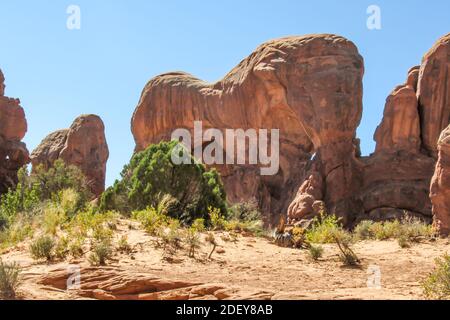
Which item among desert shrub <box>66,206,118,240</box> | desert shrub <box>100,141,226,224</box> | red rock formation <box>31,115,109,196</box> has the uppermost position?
red rock formation <box>31,115,109,196</box>

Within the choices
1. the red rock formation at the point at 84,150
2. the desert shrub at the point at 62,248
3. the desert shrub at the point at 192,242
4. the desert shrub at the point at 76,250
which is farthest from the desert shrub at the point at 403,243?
the red rock formation at the point at 84,150

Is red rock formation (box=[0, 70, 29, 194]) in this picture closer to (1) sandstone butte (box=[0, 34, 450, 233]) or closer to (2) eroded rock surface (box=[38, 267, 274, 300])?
(1) sandstone butte (box=[0, 34, 450, 233])

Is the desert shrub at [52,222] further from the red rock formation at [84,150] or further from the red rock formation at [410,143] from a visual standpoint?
the red rock formation at [84,150]

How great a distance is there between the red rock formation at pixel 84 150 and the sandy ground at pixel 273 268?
2992cm

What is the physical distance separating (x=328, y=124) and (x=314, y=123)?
2.97 ft

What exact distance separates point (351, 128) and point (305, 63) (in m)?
4.89

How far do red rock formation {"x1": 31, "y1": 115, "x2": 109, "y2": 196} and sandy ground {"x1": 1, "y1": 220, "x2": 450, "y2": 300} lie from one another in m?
29.9

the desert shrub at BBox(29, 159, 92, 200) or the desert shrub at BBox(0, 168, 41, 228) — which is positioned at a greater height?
the desert shrub at BBox(29, 159, 92, 200)

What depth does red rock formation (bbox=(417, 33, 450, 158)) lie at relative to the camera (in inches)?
1248

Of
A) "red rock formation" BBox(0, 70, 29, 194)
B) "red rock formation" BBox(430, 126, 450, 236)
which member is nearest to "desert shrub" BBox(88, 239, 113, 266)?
"red rock formation" BBox(430, 126, 450, 236)

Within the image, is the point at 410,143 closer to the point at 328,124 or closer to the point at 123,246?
the point at 328,124

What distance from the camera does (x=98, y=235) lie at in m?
13.9

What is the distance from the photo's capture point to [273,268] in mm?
12664

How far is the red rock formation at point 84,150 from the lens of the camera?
147ft
